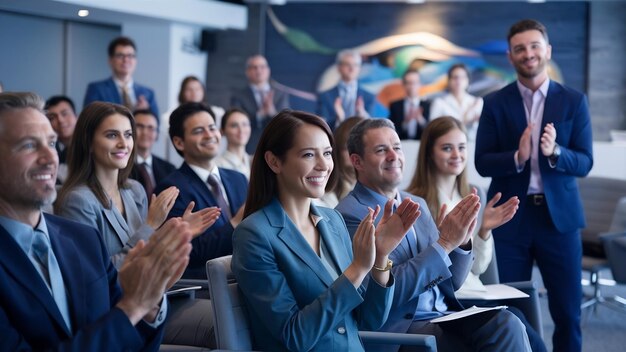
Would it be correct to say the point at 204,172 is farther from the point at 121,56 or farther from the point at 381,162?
the point at 121,56

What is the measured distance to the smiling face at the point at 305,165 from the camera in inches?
105

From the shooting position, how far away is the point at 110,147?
3.75 m

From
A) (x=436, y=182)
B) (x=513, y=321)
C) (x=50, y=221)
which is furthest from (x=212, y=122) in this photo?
(x=50, y=221)

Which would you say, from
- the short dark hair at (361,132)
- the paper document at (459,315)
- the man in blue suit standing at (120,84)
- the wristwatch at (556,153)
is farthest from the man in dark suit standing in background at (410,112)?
the paper document at (459,315)

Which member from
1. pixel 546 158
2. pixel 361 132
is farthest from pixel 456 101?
pixel 361 132

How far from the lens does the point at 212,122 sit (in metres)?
4.46

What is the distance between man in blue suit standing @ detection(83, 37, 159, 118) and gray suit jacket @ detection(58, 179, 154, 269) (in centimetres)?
336

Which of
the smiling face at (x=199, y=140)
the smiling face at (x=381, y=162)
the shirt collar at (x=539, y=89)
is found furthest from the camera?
the smiling face at (x=199, y=140)

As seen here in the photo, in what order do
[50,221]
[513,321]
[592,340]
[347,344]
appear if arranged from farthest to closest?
[592,340]
[513,321]
[347,344]
[50,221]

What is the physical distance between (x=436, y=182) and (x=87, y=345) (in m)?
2.34

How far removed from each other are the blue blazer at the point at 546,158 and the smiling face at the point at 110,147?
1.61 meters

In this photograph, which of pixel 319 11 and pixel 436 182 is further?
pixel 319 11

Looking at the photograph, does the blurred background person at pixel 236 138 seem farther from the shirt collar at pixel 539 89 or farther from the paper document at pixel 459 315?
the paper document at pixel 459 315

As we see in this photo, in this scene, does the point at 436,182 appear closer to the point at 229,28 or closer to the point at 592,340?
the point at 592,340
